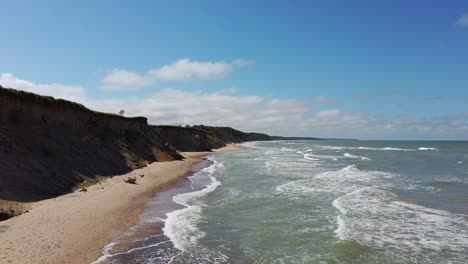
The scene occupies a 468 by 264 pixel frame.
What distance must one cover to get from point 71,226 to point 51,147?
1363 cm

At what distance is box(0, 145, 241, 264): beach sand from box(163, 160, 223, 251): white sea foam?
1.67 metres

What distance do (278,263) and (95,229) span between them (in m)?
7.18

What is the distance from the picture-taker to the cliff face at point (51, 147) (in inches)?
824

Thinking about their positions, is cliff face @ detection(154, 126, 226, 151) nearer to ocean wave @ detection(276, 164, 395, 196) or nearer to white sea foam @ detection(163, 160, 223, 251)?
ocean wave @ detection(276, 164, 395, 196)

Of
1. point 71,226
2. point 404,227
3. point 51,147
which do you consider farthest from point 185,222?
point 51,147

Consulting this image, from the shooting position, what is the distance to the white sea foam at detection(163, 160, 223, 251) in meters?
14.5

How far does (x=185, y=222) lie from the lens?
17.5 meters

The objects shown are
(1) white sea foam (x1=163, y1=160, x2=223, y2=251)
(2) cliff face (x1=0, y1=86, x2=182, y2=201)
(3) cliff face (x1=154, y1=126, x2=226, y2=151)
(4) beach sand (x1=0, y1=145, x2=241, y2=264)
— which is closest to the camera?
(4) beach sand (x1=0, y1=145, x2=241, y2=264)

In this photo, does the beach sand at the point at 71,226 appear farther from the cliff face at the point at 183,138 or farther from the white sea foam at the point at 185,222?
the cliff face at the point at 183,138

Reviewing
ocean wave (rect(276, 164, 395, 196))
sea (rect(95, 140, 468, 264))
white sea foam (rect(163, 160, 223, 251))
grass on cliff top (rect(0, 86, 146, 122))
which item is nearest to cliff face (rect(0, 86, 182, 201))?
grass on cliff top (rect(0, 86, 146, 122))

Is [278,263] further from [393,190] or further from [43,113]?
[43,113]

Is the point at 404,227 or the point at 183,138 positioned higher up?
the point at 183,138

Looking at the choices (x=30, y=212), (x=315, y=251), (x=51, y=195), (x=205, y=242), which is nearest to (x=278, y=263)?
(x=315, y=251)

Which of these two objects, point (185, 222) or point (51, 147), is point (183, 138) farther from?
point (185, 222)
